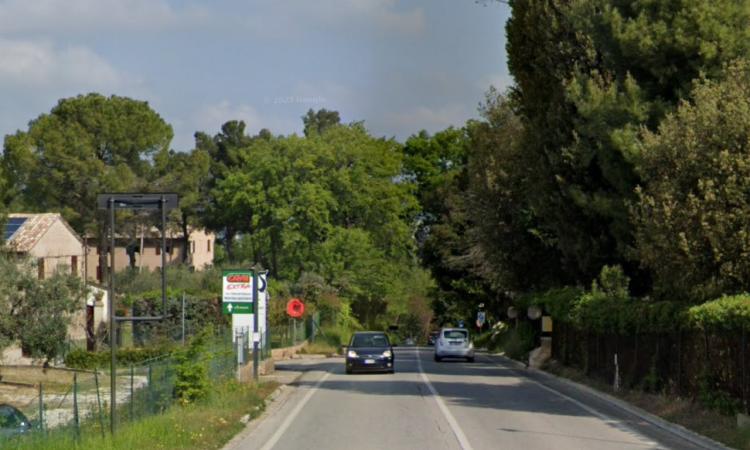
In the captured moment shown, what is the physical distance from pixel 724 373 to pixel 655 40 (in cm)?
1150

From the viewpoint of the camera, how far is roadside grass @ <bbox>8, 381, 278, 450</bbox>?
1680 centimetres

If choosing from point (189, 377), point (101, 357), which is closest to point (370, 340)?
point (101, 357)

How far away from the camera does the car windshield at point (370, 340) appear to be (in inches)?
1636

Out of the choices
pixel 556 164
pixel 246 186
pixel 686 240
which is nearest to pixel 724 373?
pixel 686 240

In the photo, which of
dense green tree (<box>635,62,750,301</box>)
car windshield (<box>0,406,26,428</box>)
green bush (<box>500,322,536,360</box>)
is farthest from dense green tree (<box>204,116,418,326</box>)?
car windshield (<box>0,406,26,428</box>)

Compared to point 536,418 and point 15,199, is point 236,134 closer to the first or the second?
point 15,199

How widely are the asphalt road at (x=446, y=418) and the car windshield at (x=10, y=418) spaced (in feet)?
12.5

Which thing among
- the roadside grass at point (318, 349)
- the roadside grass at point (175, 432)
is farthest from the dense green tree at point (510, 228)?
the roadside grass at point (175, 432)

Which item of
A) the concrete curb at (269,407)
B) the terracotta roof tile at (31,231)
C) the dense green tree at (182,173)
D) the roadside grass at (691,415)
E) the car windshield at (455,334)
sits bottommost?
the concrete curb at (269,407)

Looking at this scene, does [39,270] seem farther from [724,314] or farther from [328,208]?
[328,208]

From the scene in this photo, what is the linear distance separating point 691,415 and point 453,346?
29011 mm

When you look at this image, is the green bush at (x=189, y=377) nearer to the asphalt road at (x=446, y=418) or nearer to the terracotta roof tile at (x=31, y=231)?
the asphalt road at (x=446, y=418)

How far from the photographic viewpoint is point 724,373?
22.0 metres

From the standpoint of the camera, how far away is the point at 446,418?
23.6m
